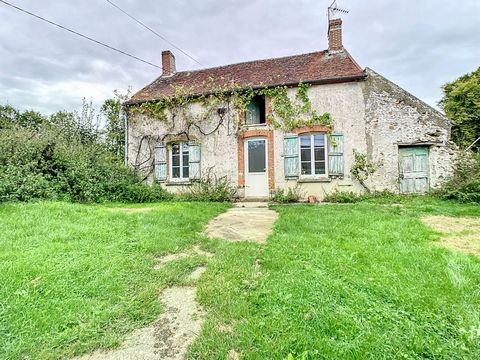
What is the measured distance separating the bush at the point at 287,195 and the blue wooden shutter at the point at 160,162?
4.56 meters

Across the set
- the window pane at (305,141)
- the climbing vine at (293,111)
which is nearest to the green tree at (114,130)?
the climbing vine at (293,111)

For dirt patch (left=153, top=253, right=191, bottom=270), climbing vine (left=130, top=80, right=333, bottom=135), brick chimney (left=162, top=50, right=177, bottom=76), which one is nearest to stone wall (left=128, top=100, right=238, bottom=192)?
climbing vine (left=130, top=80, right=333, bottom=135)

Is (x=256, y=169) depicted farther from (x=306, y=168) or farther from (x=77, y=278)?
(x=77, y=278)

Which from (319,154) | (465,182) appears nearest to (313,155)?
(319,154)

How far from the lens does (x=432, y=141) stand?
9031 millimetres

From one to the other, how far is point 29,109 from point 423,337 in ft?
100

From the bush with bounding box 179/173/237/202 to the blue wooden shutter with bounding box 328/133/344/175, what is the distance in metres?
3.61

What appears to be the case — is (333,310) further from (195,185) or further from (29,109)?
(29,109)

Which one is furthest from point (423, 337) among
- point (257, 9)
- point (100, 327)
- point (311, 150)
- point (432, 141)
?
point (257, 9)

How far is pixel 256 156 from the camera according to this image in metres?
10.4

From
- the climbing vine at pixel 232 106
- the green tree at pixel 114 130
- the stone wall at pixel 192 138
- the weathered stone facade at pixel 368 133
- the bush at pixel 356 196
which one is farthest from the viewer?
the green tree at pixel 114 130

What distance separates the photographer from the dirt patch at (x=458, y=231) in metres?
3.82

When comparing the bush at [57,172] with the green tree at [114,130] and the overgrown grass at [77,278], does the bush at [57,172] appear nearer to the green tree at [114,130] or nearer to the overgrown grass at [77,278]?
the overgrown grass at [77,278]

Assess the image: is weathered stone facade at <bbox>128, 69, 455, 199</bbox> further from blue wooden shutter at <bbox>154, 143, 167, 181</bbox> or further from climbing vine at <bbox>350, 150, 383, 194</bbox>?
blue wooden shutter at <bbox>154, 143, 167, 181</bbox>
